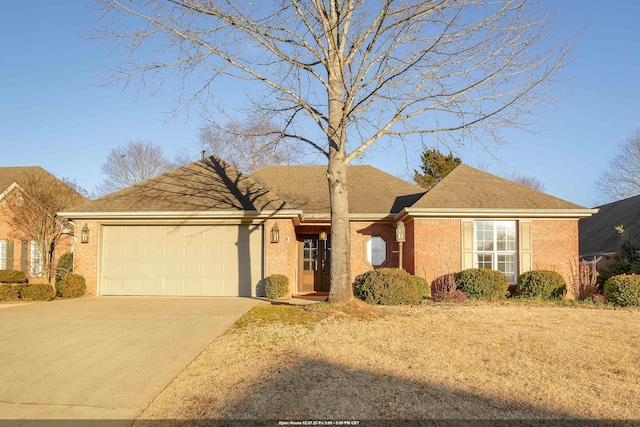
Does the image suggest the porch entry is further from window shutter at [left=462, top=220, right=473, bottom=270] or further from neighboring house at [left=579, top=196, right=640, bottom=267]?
neighboring house at [left=579, top=196, right=640, bottom=267]

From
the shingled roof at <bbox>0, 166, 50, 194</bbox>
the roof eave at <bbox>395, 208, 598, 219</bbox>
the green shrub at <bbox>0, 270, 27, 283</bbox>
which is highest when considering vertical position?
the shingled roof at <bbox>0, 166, 50, 194</bbox>

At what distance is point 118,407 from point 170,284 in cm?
964

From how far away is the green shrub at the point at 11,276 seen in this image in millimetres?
17875

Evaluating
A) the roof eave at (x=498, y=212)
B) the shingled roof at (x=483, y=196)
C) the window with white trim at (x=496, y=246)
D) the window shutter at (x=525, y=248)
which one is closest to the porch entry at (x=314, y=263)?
the roof eave at (x=498, y=212)

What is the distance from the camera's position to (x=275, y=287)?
13320 mm

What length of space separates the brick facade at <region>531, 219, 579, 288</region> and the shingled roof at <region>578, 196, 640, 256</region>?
768cm

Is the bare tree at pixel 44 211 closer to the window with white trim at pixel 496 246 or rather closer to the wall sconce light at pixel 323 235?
the wall sconce light at pixel 323 235

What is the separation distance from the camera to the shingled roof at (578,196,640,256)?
21828 mm

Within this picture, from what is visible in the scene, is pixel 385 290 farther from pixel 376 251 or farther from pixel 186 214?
pixel 186 214

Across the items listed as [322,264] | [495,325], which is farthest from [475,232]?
[495,325]

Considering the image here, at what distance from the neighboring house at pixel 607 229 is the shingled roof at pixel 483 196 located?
7.15 meters

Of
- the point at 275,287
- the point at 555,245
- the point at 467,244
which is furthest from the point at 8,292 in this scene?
the point at 555,245

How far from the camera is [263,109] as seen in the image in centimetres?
1052

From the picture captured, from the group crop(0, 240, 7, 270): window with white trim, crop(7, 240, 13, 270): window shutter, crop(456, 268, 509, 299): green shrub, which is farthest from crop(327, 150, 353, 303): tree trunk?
crop(0, 240, 7, 270): window with white trim
